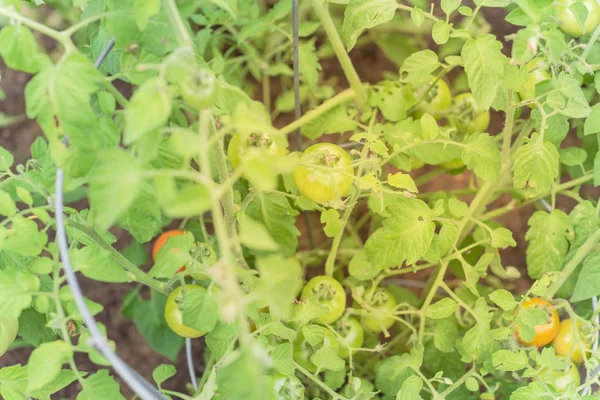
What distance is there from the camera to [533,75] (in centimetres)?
93

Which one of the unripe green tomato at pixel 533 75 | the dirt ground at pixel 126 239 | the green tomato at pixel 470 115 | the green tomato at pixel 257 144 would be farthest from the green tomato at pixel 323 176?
the dirt ground at pixel 126 239

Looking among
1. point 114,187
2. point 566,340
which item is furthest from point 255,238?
point 566,340

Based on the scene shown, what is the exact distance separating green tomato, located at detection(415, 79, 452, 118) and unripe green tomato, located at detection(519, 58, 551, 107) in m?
0.18

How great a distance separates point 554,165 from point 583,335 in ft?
1.03

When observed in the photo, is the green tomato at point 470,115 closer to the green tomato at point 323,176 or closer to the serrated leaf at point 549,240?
the serrated leaf at point 549,240

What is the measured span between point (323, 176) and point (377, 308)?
33 centimetres

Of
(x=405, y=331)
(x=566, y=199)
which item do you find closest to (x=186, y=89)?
(x=405, y=331)

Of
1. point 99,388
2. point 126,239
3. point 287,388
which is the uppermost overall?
point 99,388

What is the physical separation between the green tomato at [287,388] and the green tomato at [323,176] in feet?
0.87

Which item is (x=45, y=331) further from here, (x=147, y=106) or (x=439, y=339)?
(x=439, y=339)

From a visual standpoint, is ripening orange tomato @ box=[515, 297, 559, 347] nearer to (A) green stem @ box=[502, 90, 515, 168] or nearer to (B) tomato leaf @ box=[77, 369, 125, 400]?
(A) green stem @ box=[502, 90, 515, 168]

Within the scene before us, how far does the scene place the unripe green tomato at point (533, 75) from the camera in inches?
31.4

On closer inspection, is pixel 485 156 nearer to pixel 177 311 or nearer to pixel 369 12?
pixel 369 12

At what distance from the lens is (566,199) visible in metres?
1.35
